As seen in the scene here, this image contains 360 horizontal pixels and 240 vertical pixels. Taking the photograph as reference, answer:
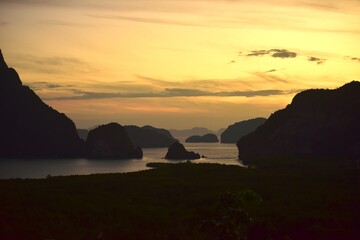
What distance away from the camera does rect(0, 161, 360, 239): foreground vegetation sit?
43844 millimetres

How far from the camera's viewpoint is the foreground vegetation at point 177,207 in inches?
1726

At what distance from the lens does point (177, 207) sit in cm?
6247

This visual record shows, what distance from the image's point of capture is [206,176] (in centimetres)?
9656

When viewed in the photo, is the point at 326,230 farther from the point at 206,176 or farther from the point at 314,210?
the point at 206,176

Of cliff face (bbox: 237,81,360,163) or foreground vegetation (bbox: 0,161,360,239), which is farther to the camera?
cliff face (bbox: 237,81,360,163)

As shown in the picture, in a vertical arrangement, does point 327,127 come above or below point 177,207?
above

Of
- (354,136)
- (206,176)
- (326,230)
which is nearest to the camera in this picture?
(326,230)

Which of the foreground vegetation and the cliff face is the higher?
the cliff face

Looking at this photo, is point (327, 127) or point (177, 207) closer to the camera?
point (177, 207)

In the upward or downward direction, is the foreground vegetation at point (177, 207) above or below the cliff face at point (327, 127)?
below

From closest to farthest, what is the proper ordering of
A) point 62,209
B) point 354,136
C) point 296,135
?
point 62,209 → point 354,136 → point 296,135

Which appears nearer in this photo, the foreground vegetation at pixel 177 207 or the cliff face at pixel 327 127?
the foreground vegetation at pixel 177 207

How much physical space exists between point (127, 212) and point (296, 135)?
149465mm

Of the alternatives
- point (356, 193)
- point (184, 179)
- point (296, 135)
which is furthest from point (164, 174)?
point (296, 135)
